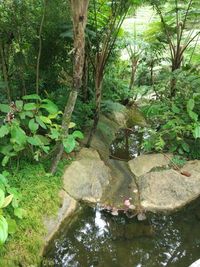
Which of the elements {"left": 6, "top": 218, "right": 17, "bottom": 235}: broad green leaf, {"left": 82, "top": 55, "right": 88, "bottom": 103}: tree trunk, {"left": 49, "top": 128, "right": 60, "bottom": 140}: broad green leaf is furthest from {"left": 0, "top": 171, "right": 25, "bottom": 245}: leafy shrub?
{"left": 82, "top": 55, "right": 88, "bottom": 103}: tree trunk

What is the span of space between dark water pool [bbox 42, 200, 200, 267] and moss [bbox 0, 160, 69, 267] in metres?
0.14

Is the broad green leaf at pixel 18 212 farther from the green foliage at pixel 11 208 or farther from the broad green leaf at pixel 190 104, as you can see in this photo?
the broad green leaf at pixel 190 104

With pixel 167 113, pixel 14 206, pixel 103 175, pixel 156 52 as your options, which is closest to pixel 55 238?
pixel 14 206

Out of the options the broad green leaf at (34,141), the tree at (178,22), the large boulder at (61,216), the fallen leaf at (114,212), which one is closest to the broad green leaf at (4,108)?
the broad green leaf at (34,141)

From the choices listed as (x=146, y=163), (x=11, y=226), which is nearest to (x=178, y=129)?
(x=146, y=163)

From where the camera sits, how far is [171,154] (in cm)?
370

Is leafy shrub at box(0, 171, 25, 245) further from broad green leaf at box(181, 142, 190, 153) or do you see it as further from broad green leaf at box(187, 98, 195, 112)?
broad green leaf at box(187, 98, 195, 112)

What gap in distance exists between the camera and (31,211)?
106 inches

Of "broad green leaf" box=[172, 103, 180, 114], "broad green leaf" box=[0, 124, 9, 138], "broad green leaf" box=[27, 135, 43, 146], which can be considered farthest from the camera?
"broad green leaf" box=[172, 103, 180, 114]

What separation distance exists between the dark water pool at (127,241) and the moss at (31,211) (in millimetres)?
144

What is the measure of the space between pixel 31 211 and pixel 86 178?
734 mm

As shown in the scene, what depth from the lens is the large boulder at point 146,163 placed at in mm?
3531

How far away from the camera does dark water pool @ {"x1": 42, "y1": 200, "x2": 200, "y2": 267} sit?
2570 mm

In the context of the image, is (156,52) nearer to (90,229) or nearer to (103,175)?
(103,175)
